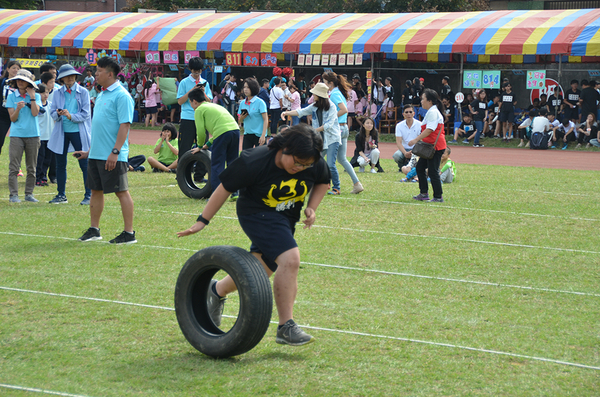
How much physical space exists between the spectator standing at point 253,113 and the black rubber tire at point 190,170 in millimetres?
860

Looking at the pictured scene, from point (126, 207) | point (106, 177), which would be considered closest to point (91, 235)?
point (126, 207)

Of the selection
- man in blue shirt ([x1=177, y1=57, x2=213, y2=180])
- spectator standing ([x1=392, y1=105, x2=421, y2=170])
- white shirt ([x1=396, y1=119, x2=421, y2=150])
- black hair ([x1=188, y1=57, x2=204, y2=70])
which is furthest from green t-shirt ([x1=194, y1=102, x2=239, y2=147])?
white shirt ([x1=396, y1=119, x2=421, y2=150])

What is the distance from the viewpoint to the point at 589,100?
2188 cm

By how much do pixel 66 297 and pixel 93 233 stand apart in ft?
7.36

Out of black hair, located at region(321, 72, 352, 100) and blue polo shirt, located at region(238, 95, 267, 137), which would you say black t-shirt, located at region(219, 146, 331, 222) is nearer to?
black hair, located at region(321, 72, 352, 100)

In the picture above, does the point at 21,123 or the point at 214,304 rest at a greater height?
the point at 21,123

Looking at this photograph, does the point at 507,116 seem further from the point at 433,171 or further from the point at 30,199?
the point at 30,199

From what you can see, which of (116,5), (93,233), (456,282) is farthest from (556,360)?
(116,5)

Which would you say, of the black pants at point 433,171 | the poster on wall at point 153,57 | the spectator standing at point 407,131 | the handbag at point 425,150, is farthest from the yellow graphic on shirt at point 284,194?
the poster on wall at point 153,57

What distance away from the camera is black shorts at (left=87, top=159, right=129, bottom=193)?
738 centimetres

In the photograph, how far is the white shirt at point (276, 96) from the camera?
23609 millimetres

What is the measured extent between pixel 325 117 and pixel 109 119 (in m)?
4.11

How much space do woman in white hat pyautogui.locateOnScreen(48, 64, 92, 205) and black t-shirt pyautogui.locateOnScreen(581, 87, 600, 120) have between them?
55.4 feet

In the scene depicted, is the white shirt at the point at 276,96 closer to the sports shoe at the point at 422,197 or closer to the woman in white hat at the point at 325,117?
the woman in white hat at the point at 325,117
